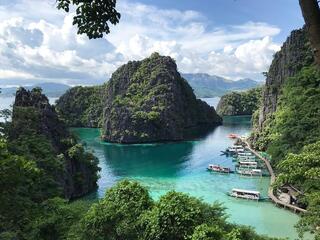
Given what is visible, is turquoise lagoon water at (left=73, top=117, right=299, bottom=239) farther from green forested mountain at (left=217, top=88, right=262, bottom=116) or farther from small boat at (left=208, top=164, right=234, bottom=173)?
green forested mountain at (left=217, top=88, right=262, bottom=116)

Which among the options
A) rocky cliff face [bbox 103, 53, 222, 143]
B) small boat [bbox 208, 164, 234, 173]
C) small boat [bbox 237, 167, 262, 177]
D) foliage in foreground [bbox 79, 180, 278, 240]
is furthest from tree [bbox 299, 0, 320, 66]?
rocky cliff face [bbox 103, 53, 222, 143]

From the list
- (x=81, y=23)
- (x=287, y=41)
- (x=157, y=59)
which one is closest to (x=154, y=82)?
(x=157, y=59)

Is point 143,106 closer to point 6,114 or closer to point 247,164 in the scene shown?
point 247,164

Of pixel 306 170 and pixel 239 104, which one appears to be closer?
pixel 306 170

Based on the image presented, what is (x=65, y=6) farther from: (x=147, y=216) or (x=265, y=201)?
(x=265, y=201)

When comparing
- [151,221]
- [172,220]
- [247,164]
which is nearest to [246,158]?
[247,164]

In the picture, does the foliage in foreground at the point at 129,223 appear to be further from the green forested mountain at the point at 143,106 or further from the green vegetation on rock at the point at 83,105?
the green vegetation on rock at the point at 83,105
